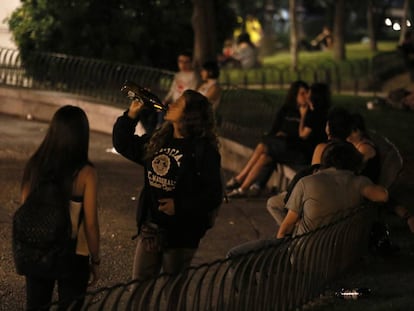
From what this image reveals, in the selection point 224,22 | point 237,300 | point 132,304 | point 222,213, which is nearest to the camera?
point 132,304

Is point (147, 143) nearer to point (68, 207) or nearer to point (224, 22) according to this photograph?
point (68, 207)

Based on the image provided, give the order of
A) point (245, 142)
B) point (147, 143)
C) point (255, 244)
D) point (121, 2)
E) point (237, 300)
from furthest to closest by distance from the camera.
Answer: point (121, 2) → point (245, 142) → point (255, 244) → point (147, 143) → point (237, 300)

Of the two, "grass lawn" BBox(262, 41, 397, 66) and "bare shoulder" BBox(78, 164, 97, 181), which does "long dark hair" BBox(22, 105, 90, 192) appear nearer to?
"bare shoulder" BBox(78, 164, 97, 181)

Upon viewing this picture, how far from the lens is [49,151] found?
21.6ft

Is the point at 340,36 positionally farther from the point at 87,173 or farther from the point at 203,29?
the point at 87,173

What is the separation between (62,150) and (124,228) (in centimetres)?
525

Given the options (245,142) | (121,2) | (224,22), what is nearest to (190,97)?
(245,142)

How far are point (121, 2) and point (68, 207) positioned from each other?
52.9ft

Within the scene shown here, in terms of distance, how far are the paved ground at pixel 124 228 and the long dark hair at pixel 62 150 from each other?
240 cm

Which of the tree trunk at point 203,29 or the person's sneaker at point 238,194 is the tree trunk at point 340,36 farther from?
the person's sneaker at point 238,194

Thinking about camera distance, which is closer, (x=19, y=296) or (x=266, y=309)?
(x=266, y=309)

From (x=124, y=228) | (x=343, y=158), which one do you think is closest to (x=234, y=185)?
(x=124, y=228)

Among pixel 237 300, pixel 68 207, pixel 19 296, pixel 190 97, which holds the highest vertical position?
pixel 190 97

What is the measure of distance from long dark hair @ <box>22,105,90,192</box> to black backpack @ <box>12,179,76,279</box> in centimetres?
6
